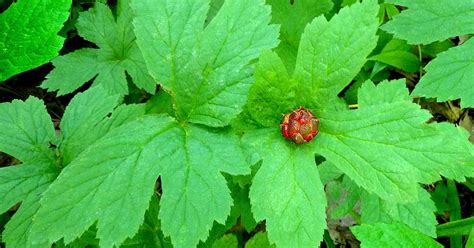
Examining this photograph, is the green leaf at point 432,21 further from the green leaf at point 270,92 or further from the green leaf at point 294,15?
the green leaf at point 270,92

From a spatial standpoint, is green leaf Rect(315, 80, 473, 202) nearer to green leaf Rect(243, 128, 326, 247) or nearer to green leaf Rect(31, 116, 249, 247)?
green leaf Rect(243, 128, 326, 247)

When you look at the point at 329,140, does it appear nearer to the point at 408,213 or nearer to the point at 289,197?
the point at 289,197

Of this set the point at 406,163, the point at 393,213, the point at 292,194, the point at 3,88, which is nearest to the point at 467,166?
the point at 393,213

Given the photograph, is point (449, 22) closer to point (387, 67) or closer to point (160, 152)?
point (387, 67)

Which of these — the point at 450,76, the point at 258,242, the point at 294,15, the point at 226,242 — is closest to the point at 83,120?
the point at 226,242

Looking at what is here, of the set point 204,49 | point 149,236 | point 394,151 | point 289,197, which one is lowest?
point 149,236

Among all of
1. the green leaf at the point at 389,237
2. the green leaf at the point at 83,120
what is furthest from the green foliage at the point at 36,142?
the green leaf at the point at 389,237
